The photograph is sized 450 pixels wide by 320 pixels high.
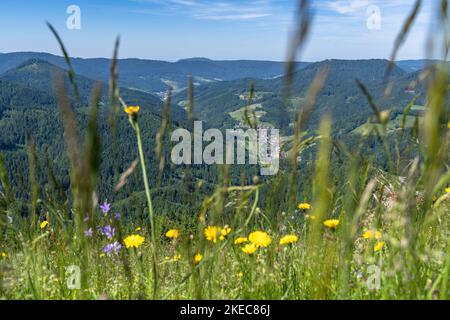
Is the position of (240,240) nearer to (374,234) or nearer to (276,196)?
(276,196)

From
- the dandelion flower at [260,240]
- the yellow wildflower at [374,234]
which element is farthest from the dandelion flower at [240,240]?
the yellow wildflower at [374,234]

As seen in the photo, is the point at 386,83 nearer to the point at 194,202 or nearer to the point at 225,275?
the point at 194,202

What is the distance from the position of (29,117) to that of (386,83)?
186 metres

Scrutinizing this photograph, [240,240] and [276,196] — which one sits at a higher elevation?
[276,196]

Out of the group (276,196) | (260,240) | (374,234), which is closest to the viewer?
(374,234)

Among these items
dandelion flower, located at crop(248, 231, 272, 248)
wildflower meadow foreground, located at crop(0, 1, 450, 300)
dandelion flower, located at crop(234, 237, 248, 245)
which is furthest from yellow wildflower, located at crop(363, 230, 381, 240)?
dandelion flower, located at crop(234, 237, 248, 245)

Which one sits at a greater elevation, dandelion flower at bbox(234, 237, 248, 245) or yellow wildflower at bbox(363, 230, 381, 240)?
yellow wildflower at bbox(363, 230, 381, 240)

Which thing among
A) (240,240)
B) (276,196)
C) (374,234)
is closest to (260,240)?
(240,240)

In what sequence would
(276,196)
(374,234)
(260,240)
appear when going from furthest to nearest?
(260,240), (276,196), (374,234)

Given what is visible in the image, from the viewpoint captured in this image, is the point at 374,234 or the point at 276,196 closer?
the point at 374,234

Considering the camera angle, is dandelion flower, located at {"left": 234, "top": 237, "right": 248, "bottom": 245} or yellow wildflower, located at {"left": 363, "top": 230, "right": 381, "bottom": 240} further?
dandelion flower, located at {"left": 234, "top": 237, "right": 248, "bottom": 245}

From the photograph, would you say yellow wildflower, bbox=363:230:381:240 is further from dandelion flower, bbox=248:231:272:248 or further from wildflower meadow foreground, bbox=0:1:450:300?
dandelion flower, bbox=248:231:272:248
